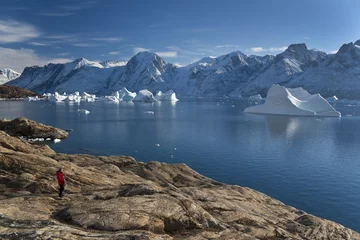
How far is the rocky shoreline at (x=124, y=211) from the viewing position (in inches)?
485

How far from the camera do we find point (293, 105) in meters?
109

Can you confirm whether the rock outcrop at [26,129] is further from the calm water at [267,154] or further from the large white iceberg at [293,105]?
the large white iceberg at [293,105]

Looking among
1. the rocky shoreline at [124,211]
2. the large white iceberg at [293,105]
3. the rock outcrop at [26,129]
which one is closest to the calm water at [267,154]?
the rock outcrop at [26,129]

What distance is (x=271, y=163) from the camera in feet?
139

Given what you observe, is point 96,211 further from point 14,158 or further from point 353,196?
point 353,196

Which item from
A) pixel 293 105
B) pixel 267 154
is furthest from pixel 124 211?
pixel 293 105

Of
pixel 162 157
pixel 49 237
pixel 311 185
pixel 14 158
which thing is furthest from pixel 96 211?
pixel 162 157

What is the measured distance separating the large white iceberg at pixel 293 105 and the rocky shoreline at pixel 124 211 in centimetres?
9213

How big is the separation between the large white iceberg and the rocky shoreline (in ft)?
302


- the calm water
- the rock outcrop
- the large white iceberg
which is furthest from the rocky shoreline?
the large white iceberg

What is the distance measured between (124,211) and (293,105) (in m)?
105

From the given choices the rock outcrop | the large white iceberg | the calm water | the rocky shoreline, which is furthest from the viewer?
the large white iceberg

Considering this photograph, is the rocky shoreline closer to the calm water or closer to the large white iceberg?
the calm water

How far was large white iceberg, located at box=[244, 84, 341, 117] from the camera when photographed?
10856cm
